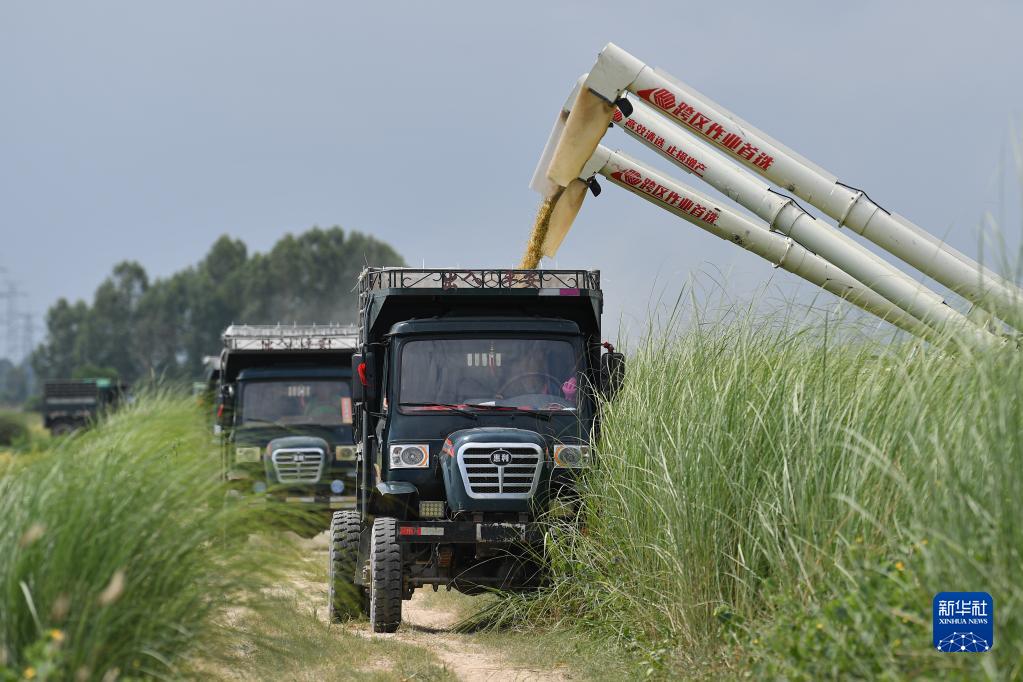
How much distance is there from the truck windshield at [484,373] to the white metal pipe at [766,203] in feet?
15.1

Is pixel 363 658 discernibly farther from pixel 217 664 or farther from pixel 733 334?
pixel 733 334

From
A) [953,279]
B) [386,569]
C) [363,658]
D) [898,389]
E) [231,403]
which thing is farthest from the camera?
[231,403]

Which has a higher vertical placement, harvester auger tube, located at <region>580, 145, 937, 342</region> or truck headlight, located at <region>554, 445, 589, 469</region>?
harvester auger tube, located at <region>580, 145, 937, 342</region>

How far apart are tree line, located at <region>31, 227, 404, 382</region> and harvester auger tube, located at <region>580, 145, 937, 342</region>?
67962 millimetres

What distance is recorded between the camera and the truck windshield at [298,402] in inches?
705

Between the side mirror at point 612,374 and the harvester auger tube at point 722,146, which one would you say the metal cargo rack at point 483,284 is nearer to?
the side mirror at point 612,374

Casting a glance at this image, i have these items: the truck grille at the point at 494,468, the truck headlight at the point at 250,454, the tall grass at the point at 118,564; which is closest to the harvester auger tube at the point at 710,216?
the truck grille at the point at 494,468

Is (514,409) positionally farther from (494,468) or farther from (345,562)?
(345,562)

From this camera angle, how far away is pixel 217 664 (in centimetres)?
622

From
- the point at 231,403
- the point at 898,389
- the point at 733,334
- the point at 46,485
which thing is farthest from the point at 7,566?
the point at 231,403

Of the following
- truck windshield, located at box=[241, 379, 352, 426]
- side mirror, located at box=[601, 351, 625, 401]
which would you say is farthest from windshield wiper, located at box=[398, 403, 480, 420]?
truck windshield, located at box=[241, 379, 352, 426]

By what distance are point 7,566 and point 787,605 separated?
3.63m

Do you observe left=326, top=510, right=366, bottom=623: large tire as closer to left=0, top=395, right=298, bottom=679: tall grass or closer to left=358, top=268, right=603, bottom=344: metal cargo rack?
left=358, top=268, right=603, bottom=344: metal cargo rack

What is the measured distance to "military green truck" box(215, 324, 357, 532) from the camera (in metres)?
16.9
